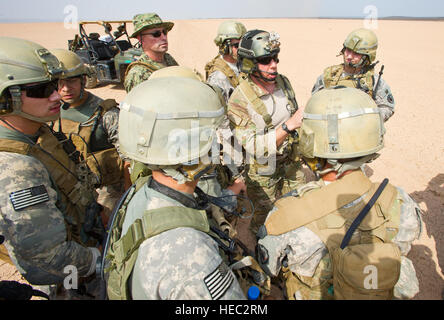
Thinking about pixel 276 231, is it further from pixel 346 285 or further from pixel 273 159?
pixel 273 159

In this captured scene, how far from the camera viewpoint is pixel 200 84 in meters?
1.76

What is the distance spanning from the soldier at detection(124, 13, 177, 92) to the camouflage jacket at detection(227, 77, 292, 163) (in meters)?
2.09

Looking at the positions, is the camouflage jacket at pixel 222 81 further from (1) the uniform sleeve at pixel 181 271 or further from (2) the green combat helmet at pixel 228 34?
(1) the uniform sleeve at pixel 181 271

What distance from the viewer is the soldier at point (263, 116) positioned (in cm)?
310

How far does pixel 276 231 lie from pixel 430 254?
10.7ft

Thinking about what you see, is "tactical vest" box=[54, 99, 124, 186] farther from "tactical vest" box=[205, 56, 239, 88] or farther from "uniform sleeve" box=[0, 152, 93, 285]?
"tactical vest" box=[205, 56, 239, 88]

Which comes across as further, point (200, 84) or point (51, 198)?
point (51, 198)

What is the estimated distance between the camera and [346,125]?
1.92 m

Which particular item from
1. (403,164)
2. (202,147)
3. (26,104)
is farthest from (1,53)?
(403,164)

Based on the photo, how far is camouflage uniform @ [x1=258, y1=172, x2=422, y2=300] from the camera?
6.06ft

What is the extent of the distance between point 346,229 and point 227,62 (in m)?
4.65

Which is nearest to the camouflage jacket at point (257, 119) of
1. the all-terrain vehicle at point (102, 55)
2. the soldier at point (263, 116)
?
the soldier at point (263, 116)

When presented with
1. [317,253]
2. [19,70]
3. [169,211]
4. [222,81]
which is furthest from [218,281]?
[222,81]

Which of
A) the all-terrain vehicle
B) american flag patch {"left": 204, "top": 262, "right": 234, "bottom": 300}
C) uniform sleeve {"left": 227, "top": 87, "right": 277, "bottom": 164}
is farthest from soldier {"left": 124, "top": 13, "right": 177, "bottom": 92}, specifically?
the all-terrain vehicle
